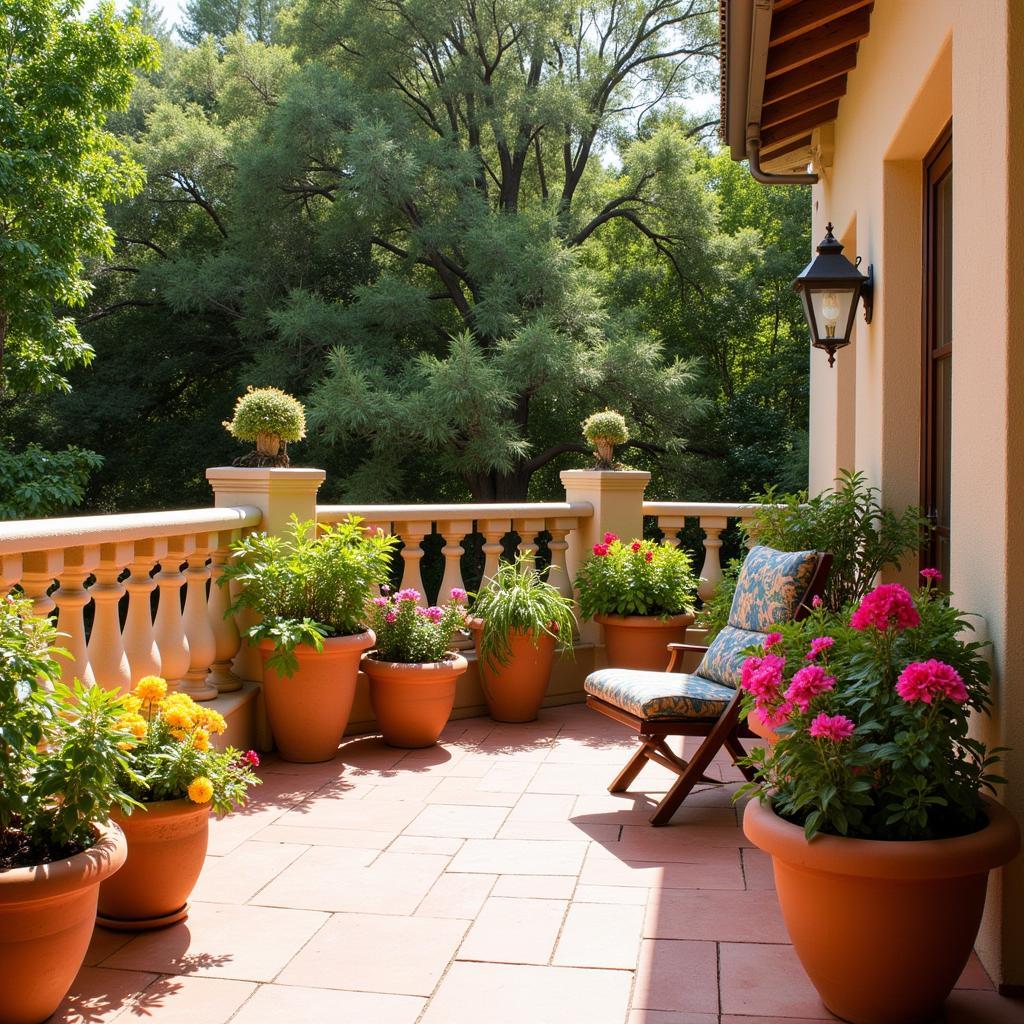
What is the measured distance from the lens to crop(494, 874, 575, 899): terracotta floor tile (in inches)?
132

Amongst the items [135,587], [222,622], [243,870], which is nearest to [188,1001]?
[243,870]

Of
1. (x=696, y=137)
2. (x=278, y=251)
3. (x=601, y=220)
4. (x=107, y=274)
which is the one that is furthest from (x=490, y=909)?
(x=696, y=137)

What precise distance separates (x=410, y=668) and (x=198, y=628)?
3.34ft

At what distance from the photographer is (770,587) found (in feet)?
→ 13.8

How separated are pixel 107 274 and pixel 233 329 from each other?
237 cm

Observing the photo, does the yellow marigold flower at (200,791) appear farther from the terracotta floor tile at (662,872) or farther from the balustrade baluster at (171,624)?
the balustrade baluster at (171,624)

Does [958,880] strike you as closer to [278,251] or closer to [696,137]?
[278,251]

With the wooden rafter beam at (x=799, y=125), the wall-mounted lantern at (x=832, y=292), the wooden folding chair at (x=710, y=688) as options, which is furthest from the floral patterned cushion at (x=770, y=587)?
the wooden rafter beam at (x=799, y=125)

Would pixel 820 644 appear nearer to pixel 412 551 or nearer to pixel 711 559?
pixel 412 551

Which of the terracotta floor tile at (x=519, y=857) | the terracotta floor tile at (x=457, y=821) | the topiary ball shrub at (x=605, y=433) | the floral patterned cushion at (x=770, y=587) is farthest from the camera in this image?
the topiary ball shrub at (x=605, y=433)

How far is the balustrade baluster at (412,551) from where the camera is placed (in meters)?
5.73

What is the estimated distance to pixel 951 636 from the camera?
2.66 m

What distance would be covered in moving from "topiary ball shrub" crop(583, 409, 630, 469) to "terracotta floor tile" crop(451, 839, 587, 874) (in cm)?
328

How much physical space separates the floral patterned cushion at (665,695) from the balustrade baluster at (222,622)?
175 centimetres
